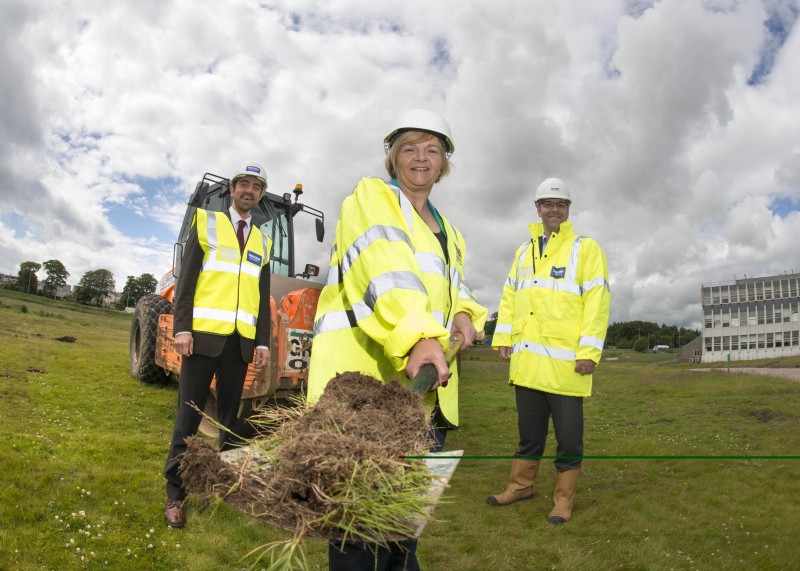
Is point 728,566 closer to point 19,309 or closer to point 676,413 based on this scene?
point 676,413

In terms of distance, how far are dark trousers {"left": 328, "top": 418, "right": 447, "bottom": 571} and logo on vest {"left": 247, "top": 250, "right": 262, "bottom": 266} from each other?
234 centimetres

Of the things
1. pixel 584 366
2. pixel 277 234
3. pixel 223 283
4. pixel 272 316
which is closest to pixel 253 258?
pixel 223 283

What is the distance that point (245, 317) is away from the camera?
3898 mm

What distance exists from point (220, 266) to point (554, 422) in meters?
3.03

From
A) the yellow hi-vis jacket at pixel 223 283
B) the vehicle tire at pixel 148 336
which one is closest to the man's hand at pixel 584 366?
the yellow hi-vis jacket at pixel 223 283

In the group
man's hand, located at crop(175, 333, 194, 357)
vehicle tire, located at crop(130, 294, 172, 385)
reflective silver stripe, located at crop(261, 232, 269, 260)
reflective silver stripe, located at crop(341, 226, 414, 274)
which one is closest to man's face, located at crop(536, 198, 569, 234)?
reflective silver stripe, located at crop(261, 232, 269, 260)

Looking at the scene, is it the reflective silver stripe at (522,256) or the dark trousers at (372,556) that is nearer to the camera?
the dark trousers at (372,556)

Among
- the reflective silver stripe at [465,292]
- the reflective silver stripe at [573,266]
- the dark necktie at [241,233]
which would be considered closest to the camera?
the reflective silver stripe at [465,292]

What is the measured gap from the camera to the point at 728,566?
357 centimetres

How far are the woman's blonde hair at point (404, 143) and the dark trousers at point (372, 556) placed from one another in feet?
3.37

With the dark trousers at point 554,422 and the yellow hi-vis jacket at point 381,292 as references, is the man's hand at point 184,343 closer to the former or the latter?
the yellow hi-vis jacket at point 381,292

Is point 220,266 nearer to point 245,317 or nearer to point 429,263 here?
point 245,317

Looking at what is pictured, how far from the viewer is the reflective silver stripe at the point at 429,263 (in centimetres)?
204

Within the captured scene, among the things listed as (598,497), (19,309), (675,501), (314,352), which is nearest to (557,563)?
(598,497)
